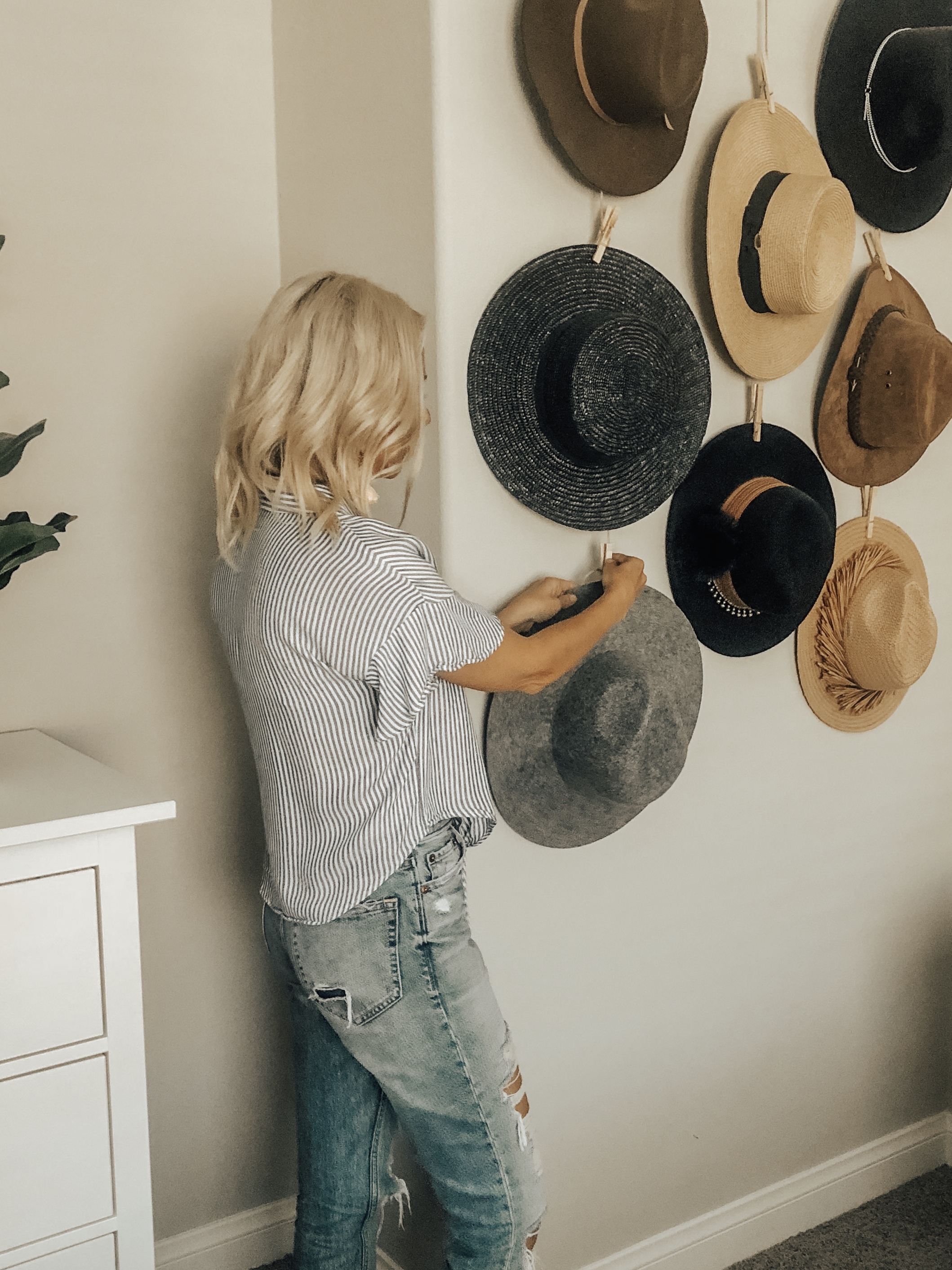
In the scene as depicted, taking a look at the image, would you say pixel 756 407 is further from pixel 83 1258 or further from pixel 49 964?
pixel 83 1258

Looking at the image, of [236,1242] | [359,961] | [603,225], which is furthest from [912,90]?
[236,1242]

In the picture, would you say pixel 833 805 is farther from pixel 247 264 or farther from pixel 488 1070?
pixel 247 264

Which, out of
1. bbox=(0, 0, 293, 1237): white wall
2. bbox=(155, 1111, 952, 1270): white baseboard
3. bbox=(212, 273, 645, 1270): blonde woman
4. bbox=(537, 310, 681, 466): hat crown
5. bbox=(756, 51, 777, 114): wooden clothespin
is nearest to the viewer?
bbox=(212, 273, 645, 1270): blonde woman

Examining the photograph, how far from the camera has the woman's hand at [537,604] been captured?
154 centimetres

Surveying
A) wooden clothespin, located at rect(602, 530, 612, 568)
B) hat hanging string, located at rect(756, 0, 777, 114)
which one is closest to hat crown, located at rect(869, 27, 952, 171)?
hat hanging string, located at rect(756, 0, 777, 114)

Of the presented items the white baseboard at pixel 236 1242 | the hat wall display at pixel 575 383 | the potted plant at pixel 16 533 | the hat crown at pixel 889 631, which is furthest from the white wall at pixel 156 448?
the hat crown at pixel 889 631

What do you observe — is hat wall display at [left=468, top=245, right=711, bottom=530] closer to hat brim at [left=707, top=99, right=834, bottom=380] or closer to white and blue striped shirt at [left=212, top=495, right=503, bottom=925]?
hat brim at [left=707, top=99, right=834, bottom=380]

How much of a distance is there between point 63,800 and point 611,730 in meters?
0.71

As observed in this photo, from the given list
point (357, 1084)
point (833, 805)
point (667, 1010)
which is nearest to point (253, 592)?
point (357, 1084)

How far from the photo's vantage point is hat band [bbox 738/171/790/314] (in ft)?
5.61

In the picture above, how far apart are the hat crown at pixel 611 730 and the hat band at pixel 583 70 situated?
732 millimetres

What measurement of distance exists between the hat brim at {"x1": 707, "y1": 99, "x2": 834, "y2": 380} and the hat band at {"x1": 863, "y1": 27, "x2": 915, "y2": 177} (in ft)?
0.38

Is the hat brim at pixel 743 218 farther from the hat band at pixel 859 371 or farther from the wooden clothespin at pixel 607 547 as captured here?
the wooden clothespin at pixel 607 547

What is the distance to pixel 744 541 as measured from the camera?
1729 mm
